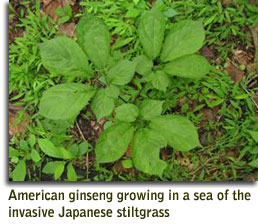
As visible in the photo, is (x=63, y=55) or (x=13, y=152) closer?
(x=63, y=55)

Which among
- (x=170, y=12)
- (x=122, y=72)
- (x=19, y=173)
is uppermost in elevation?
(x=170, y=12)

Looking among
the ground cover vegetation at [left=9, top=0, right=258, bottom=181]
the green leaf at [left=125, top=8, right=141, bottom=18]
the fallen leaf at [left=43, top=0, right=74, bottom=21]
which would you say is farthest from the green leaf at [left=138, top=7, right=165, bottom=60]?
the fallen leaf at [left=43, top=0, right=74, bottom=21]

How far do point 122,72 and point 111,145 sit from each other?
35 cm

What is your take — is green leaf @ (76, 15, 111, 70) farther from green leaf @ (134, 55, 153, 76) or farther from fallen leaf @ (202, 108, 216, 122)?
fallen leaf @ (202, 108, 216, 122)

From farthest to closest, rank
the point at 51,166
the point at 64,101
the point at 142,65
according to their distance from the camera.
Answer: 1. the point at 51,166
2. the point at 142,65
3. the point at 64,101

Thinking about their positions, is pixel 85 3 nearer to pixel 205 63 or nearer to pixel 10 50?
pixel 10 50

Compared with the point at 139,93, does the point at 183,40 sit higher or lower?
higher

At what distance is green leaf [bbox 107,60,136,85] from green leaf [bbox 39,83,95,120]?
128 millimetres

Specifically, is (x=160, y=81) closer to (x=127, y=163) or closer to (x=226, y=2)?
(x=127, y=163)

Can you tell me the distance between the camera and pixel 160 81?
70.9 inches

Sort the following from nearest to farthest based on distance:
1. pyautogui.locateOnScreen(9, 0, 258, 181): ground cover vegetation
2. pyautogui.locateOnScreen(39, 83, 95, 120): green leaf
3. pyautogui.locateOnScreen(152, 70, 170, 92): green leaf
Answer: pyautogui.locateOnScreen(39, 83, 95, 120): green leaf, pyautogui.locateOnScreen(152, 70, 170, 92): green leaf, pyautogui.locateOnScreen(9, 0, 258, 181): ground cover vegetation

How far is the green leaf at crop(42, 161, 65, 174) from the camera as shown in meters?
1.92

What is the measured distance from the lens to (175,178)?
6.25 ft

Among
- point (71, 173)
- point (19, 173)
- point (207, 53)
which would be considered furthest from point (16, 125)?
point (207, 53)
